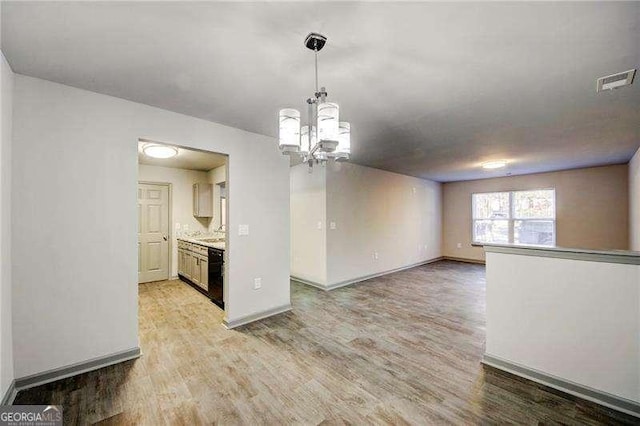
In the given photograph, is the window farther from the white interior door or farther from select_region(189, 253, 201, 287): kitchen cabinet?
the white interior door

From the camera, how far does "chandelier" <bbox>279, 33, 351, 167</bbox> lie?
1.56m

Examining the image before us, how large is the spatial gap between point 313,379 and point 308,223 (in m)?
3.16

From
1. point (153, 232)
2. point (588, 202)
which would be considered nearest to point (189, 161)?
point (153, 232)

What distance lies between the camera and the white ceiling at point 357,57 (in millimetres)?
1378

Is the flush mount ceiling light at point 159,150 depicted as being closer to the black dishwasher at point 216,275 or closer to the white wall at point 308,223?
the black dishwasher at point 216,275

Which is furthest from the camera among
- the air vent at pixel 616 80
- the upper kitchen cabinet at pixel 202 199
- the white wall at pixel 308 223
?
Result: the upper kitchen cabinet at pixel 202 199

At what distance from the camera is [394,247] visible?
6.16 metres

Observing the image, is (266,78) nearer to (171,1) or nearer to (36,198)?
(171,1)

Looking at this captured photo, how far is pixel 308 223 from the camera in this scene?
5.07 metres

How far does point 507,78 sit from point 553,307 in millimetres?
1879

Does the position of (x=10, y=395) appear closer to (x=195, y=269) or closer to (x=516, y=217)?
(x=195, y=269)

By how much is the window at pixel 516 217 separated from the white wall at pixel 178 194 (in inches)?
291

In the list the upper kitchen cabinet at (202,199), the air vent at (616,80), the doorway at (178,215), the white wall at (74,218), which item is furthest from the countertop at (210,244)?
the air vent at (616,80)

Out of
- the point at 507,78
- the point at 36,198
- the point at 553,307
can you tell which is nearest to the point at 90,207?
the point at 36,198
